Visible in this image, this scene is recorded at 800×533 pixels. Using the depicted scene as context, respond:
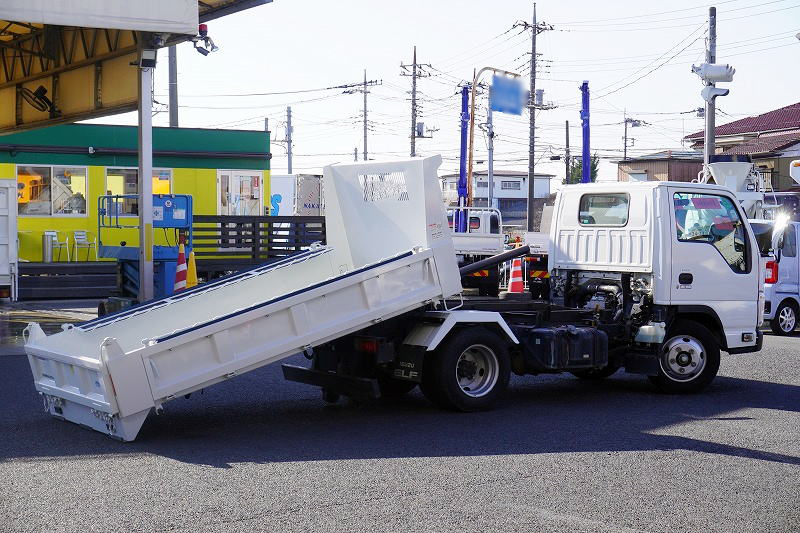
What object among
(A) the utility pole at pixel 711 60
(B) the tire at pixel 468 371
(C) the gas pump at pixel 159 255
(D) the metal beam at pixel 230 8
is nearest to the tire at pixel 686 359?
(B) the tire at pixel 468 371

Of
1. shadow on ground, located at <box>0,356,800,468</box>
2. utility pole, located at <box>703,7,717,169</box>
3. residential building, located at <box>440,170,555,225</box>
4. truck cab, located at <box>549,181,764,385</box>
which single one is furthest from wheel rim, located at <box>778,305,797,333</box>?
residential building, located at <box>440,170,555,225</box>

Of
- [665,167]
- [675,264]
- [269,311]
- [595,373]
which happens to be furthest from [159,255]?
[665,167]

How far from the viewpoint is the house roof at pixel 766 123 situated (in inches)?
2012

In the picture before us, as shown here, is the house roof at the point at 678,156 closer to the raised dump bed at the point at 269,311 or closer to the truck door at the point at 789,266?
the truck door at the point at 789,266

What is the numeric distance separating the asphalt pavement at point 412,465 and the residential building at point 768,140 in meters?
36.1

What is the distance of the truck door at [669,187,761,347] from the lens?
10961 millimetres

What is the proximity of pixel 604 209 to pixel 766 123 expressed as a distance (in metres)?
44.8

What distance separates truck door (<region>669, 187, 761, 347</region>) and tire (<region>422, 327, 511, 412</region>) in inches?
93.9

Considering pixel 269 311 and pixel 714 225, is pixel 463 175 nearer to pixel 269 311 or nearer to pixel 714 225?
pixel 714 225

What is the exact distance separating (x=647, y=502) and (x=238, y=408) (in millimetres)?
4757

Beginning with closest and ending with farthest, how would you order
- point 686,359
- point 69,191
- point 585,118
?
point 686,359, point 69,191, point 585,118

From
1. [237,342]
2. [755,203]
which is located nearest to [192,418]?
[237,342]

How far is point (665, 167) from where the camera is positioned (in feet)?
203

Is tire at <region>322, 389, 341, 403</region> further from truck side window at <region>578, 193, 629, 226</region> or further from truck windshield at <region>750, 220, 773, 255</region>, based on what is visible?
truck windshield at <region>750, 220, 773, 255</region>
